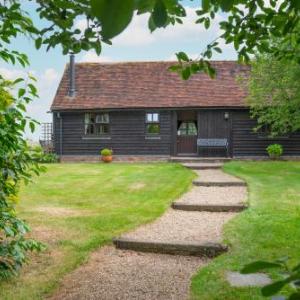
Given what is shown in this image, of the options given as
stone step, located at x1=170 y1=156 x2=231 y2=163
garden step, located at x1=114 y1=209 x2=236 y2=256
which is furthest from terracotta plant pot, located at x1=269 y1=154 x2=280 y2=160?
garden step, located at x1=114 y1=209 x2=236 y2=256

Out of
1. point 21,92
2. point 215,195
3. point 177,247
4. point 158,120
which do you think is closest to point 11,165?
point 21,92

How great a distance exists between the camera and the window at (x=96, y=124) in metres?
24.4

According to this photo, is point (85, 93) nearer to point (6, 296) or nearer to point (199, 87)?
point (199, 87)

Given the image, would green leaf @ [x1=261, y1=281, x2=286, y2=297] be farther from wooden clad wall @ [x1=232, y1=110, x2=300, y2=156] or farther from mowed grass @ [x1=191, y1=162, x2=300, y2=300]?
wooden clad wall @ [x1=232, y1=110, x2=300, y2=156]

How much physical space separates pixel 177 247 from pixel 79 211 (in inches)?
141

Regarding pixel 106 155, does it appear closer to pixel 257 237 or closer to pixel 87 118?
pixel 87 118

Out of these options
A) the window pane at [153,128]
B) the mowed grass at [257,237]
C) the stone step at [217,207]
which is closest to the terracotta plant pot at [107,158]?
the window pane at [153,128]

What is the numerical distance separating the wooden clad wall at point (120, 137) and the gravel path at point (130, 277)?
1742 cm

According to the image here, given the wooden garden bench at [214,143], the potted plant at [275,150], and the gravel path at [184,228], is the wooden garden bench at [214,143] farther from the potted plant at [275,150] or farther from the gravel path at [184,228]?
the gravel path at [184,228]

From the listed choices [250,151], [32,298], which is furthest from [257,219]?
[250,151]

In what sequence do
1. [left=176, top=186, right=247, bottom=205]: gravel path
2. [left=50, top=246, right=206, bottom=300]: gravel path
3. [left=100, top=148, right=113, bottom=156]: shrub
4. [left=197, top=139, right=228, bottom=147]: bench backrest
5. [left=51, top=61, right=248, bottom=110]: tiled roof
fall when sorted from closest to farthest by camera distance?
[left=50, top=246, right=206, bottom=300]: gravel path, [left=176, top=186, right=247, bottom=205]: gravel path, [left=197, top=139, right=228, bottom=147]: bench backrest, [left=100, top=148, right=113, bottom=156]: shrub, [left=51, top=61, right=248, bottom=110]: tiled roof

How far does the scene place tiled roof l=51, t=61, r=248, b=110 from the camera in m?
23.7

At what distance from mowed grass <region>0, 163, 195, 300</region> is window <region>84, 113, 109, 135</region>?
6.72m

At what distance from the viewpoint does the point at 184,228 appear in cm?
800
